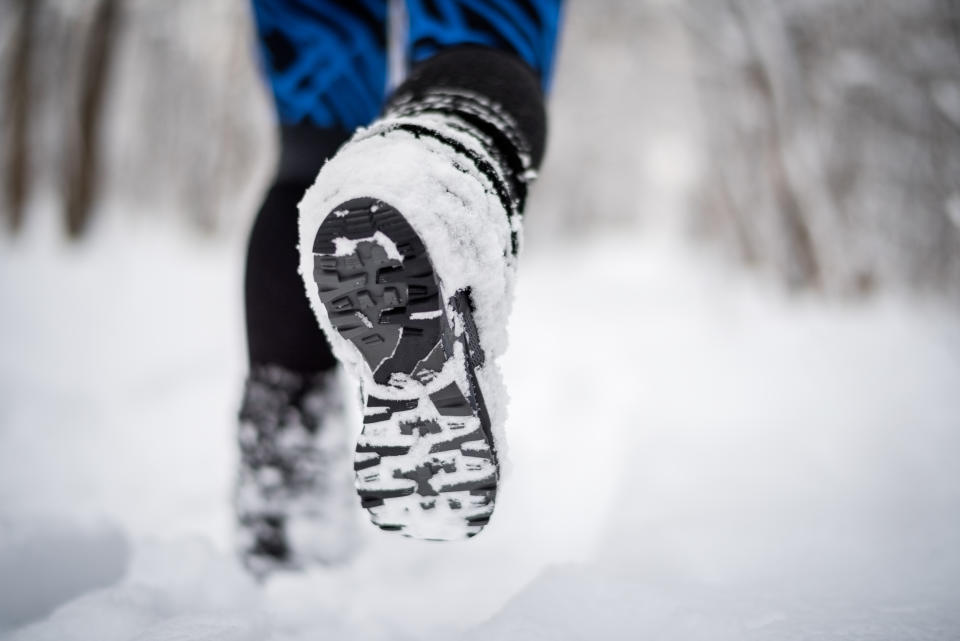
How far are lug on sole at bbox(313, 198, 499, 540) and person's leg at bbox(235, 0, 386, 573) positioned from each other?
0.57 feet

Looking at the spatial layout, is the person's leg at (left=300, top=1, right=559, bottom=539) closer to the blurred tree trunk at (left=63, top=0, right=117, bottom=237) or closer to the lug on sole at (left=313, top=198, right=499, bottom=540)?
the lug on sole at (left=313, top=198, right=499, bottom=540)

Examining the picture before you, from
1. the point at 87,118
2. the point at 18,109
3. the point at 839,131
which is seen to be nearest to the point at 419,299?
the point at 839,131

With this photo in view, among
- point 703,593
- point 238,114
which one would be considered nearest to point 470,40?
point 703,593

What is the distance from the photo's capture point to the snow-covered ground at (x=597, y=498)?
402mm

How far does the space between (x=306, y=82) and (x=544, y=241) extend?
351 centimetres

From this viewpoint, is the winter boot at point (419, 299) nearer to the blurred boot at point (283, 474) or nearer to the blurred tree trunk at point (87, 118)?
the blurred boot at point (283, 474)

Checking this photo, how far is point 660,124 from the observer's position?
3.96 meters

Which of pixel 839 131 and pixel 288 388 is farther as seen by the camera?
pixel 839 131

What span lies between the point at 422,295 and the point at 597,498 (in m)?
0.48

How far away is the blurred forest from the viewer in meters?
1.11

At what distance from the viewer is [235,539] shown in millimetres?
525

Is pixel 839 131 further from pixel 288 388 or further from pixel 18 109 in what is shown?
pixel 18 109

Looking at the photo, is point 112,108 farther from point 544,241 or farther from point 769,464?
point 769,464

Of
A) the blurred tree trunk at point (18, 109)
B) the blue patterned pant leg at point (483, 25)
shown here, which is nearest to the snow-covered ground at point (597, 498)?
the blue patterned pant leg at point (483, 25)
